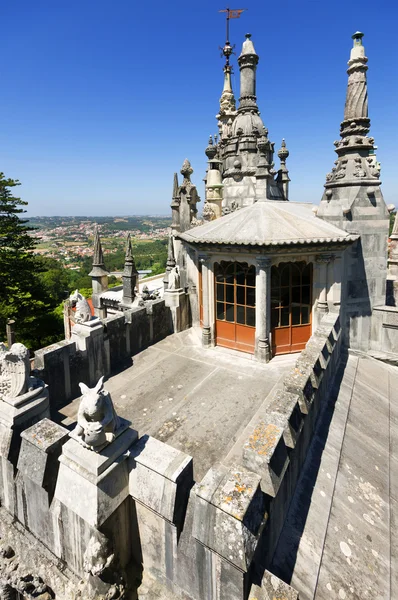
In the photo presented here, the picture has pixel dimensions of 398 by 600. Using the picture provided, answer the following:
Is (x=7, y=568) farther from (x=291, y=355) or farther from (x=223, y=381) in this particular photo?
(x=291, y=355)

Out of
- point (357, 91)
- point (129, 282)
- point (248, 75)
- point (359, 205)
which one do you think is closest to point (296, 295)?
point (359, 205)

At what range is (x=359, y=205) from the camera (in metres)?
9.69

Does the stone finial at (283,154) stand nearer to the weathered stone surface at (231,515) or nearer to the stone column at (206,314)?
the stone column at (206,314)

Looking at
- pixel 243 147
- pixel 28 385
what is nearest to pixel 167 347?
pixel 28 385

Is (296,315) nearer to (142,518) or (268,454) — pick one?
(268,454)

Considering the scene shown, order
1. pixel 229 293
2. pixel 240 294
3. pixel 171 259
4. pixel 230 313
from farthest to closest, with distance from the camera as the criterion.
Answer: pixel 171 259
pixel 230 313
pixel 229 293
pixel 240 294

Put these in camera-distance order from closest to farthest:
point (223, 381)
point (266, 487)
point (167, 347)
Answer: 1. point (266, 487)
2. point (223, 381)
3. point (167, 347)

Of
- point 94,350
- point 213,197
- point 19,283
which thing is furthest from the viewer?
point 19,283

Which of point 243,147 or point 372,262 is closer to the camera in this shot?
point 372,262

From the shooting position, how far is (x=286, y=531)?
4.44 m

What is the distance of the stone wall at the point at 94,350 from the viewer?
23.2ft

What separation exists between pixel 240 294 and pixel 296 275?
1729mm

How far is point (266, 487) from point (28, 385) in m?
3.81

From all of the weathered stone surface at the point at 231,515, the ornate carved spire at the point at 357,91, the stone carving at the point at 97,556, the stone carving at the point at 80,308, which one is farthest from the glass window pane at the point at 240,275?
the stone carving at the point at 97,556
